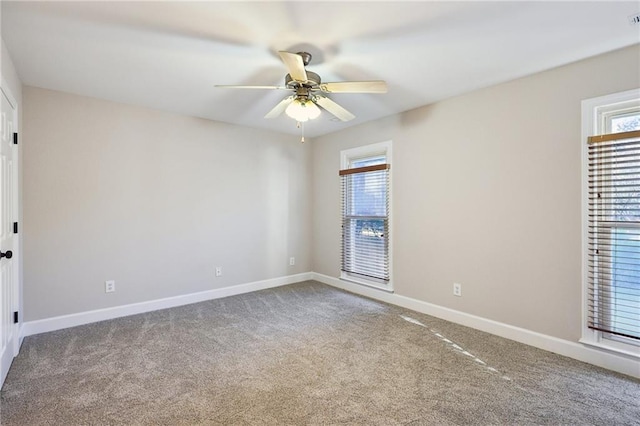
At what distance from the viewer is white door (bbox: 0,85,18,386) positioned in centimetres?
222

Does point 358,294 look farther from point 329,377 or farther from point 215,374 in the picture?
point 215,374

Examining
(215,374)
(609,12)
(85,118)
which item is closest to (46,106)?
(85,118)

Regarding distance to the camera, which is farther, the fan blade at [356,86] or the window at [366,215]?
the window at [366,215]

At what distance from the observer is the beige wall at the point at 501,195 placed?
8.26ft

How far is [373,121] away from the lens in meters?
4.17

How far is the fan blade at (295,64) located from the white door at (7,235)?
207 centimetres

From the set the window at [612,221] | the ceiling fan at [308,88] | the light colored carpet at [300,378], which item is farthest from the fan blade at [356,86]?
the light colored carpet at [300,378]

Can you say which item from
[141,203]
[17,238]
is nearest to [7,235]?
[17,238]

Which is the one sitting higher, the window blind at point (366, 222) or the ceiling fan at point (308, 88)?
the ceiling fan at point (308, 88)

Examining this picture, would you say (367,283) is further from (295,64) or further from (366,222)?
(295,64)

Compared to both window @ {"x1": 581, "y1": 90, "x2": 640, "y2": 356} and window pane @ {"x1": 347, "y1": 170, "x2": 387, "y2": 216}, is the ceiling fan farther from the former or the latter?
window @ {"x1": 581, "y1": 90, "x2": 640, "y2": 356}

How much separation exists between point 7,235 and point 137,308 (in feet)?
5.07

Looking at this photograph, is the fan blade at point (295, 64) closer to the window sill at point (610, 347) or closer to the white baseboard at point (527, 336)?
the white baseboard at point (527, 336)

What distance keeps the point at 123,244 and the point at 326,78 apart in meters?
2.87
